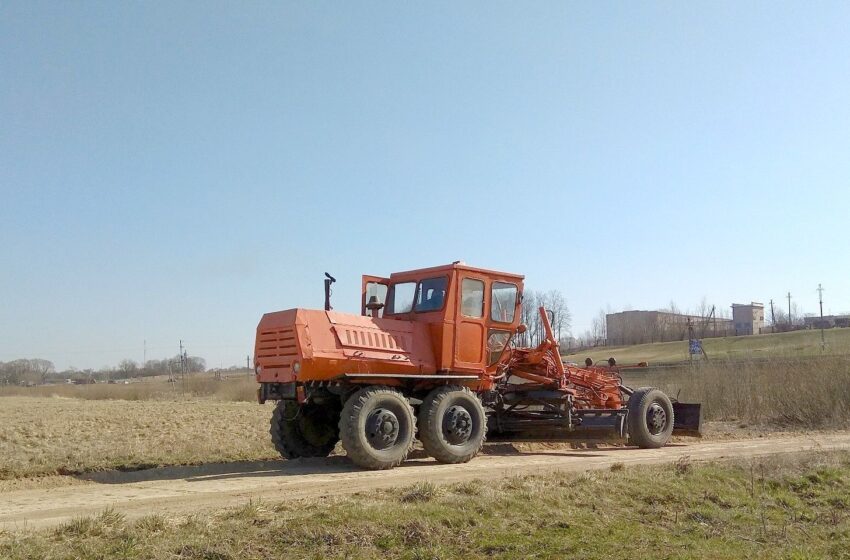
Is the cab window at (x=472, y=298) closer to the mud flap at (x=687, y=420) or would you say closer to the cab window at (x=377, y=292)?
the cab window at (x=377, y=292)

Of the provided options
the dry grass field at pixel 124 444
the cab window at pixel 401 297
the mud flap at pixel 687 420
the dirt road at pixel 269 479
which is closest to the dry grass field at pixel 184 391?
the dry grass field at pixel 124 444

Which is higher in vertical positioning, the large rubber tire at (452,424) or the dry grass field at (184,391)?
the large rubber tire at (452,424)

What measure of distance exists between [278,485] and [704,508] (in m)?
5.07

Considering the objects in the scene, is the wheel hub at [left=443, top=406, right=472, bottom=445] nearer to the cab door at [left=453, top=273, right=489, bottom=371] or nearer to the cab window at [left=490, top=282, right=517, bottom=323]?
the cab door at [left=453, top=273, right=489, bottom=371]

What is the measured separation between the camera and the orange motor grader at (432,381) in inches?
445

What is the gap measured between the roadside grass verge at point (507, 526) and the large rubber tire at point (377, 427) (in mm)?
2227

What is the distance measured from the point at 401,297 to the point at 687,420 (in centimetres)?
685

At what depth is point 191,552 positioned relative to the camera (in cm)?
615

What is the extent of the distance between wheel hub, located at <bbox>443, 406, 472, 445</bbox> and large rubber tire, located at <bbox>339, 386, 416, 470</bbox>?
0.73m

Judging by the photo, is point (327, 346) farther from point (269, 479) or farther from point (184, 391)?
point (184, 391)

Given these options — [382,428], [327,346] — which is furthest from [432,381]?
[327,346]

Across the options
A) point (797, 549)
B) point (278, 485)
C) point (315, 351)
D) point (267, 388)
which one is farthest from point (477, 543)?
point (267, 388)

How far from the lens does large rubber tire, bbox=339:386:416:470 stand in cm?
1103

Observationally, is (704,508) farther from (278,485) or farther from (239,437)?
(239,437)
